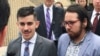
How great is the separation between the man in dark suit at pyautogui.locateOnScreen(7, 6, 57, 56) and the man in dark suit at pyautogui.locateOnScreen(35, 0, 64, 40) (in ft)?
8.56

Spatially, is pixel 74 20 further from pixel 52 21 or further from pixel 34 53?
pixel 52 21

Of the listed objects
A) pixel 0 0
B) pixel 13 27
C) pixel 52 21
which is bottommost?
pixel 13 27

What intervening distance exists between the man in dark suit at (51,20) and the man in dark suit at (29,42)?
2.61 m

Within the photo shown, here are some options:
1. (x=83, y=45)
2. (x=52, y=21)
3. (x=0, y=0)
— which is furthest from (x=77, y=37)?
(x=52, y=21)

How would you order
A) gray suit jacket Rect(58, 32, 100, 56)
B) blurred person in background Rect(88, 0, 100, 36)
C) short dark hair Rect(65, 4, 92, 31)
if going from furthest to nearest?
blurred person in background Rect(88, 0, 100, 36)
short dark hair Rect(65, 4, 92, 31)
gray suit jacket Rect(58, 32, 100, 56)

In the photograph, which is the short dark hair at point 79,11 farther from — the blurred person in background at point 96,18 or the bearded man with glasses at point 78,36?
the blurred person in background at point 96,18

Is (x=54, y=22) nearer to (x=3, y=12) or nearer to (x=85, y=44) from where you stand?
(x=85, y=44)

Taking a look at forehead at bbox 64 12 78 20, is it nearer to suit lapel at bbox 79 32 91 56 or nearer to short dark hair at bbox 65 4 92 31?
short dark hair at bbox 65 4 92 31

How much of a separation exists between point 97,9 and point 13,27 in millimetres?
3743

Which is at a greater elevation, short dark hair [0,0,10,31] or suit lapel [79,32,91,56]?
short dark hair [0,0,10,31]

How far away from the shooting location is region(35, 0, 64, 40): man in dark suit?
20.6ft

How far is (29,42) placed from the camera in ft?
11.7

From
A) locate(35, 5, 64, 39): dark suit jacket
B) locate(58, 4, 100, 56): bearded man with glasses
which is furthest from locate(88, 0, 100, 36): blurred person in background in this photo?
locate(58, 4, 100, 56): bearded man with glasses

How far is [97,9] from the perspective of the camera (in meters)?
5.85
